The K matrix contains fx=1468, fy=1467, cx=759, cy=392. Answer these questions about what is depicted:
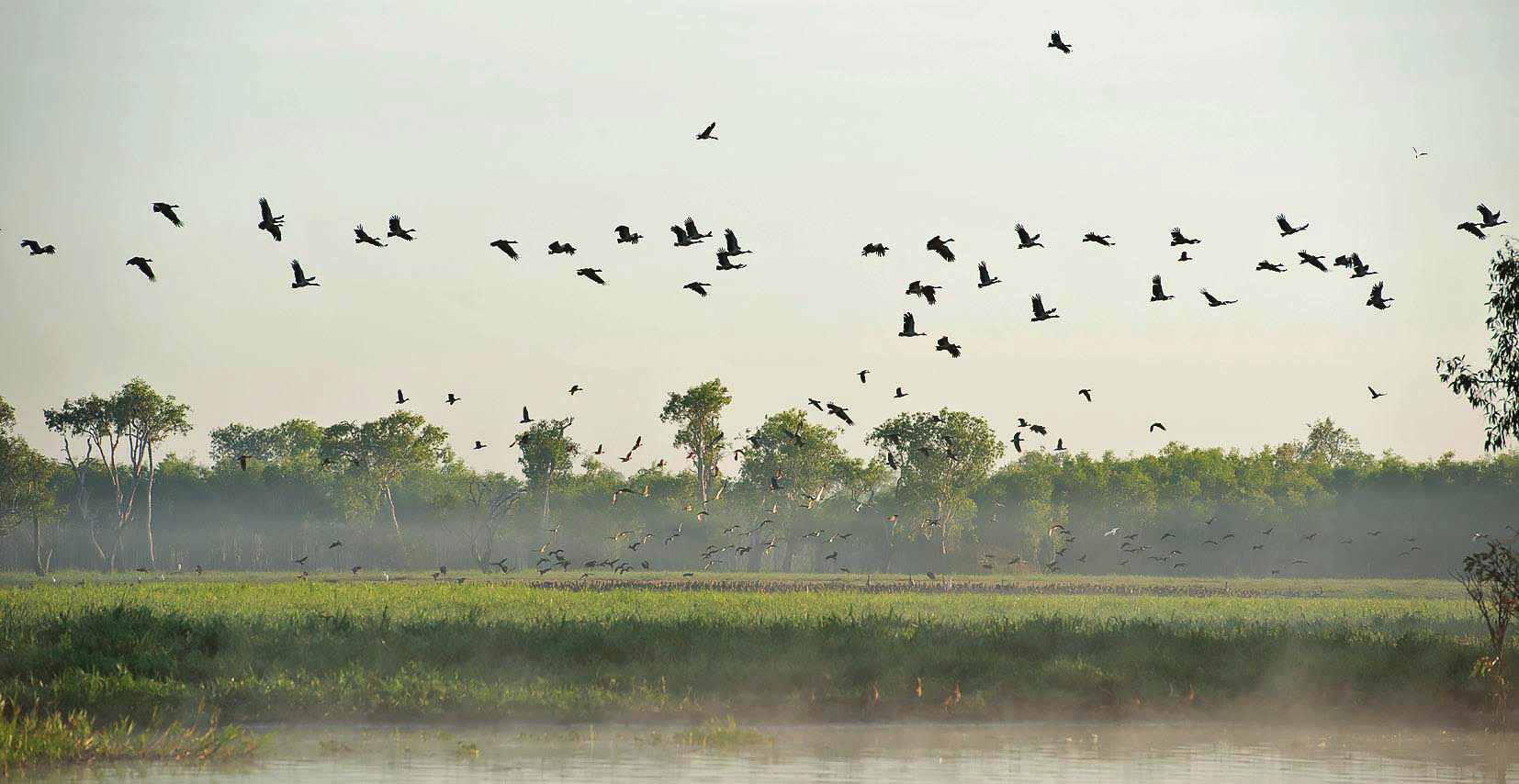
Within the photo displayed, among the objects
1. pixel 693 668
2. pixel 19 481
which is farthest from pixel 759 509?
pixel 693 668

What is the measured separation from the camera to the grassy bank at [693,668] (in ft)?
85.9

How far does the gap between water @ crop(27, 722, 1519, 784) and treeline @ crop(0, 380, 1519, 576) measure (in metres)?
70.4

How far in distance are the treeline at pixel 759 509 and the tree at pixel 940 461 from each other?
0.59ft

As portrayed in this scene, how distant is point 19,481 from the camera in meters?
93.6

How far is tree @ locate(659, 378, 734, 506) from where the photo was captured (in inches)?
4227

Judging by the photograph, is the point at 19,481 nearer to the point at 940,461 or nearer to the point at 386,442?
the point at 386,442

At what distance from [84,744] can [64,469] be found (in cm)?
11822

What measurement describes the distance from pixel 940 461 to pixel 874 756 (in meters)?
78.5

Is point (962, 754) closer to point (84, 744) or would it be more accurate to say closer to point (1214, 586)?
point (84, 744)

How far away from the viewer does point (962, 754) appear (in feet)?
79.2

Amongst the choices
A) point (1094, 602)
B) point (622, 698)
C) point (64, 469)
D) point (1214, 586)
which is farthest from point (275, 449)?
point (622, 698)

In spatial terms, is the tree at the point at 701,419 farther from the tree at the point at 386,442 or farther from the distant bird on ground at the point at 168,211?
the distant bird on ground at the point at 168,211

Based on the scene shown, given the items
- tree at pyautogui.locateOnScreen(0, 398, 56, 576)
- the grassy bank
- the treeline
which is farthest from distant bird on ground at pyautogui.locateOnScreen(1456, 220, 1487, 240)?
tree at pyautogui.locateOnScreen(0, 398, 56, 576)

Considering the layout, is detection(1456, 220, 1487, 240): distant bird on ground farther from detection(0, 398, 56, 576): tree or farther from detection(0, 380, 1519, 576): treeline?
detection(0, 398, 56, 576): tree
